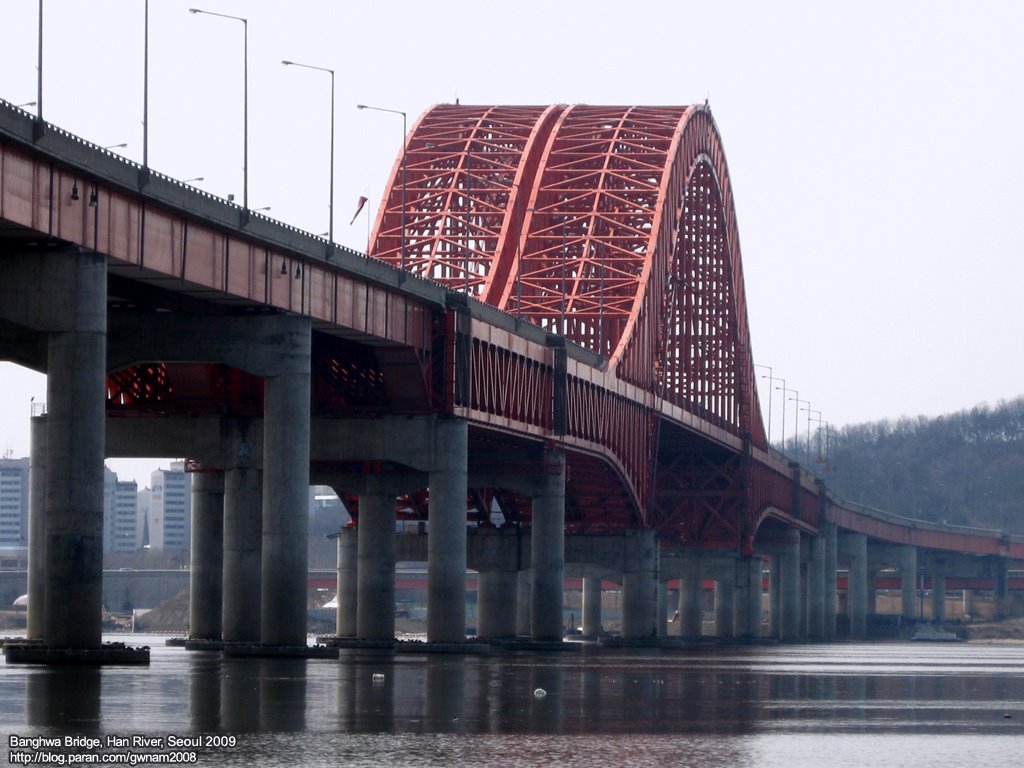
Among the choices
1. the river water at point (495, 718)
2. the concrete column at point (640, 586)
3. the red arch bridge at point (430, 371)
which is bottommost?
the river water at point (495, 718)

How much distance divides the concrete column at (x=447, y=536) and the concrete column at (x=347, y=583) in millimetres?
18206

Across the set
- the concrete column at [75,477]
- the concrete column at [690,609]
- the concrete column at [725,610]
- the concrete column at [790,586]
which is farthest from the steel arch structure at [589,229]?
the concrete column at [75,477]

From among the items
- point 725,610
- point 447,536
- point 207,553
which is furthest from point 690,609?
point 447,536

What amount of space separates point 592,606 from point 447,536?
259ft

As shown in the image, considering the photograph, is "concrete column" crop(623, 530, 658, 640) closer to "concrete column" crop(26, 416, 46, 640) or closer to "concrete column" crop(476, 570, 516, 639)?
"concrete column" crop(476, 570, 516, 639)

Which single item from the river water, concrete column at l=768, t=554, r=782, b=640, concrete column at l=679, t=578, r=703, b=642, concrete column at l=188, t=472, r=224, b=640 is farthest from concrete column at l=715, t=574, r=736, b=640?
the river water

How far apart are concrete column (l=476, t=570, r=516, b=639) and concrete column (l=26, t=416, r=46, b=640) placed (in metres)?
43.1

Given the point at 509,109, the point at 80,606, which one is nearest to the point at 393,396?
the point at 80,606

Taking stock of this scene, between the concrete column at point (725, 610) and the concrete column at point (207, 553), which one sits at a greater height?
the concrete column at point (207, 553)

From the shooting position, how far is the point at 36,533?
72.4 m

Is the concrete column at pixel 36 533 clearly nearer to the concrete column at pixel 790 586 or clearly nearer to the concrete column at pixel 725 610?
the concrete column at pixel 725 610

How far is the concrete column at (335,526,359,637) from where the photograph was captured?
10488cm

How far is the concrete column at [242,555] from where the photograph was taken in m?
73.5

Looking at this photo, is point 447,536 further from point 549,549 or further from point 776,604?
point 776,604
